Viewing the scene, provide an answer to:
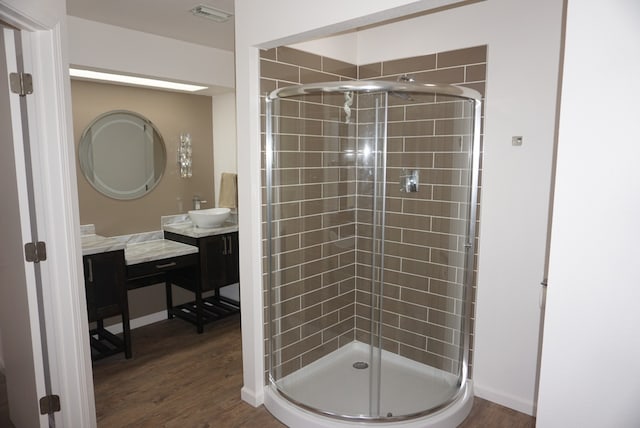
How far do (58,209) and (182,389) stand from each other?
1592 mm

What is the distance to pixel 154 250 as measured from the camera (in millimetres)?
3750

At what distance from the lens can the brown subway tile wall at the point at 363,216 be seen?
2680 millimetres

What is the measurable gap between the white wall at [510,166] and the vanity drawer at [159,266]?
4.06 ft

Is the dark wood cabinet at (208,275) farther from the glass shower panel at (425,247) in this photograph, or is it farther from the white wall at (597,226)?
the white wall at (597,226)

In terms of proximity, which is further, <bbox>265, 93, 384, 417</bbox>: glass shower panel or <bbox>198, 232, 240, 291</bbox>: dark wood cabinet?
<bbox>198, 232, 240, 291</bbox>: dark wood cabinet

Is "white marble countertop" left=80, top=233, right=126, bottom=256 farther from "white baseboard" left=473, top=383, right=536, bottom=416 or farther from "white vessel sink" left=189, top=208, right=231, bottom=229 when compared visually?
"white baseboard" left=473, top=383, right=536, bottom=416

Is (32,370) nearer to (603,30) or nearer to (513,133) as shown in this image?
(603,30)

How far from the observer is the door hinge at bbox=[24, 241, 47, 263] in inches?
77.3

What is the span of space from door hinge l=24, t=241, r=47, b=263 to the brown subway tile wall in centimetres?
117

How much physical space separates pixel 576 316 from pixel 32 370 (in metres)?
2.34

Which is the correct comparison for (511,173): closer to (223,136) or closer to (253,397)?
(253,397)

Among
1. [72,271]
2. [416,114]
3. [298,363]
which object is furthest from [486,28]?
[72,271]

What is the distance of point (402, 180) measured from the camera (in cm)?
283

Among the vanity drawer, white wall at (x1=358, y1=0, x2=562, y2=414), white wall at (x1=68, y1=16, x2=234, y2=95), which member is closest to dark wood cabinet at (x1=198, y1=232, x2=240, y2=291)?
the vanity drawer
